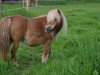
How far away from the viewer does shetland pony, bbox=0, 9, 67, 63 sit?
7371 mm

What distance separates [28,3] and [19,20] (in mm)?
18408

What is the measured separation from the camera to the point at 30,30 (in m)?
7.62

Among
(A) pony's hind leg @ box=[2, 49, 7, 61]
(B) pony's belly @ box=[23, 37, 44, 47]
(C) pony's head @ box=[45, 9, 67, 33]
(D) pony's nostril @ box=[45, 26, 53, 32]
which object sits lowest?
(A) pony's hind leg @ box=[2, 49, 7, 61]

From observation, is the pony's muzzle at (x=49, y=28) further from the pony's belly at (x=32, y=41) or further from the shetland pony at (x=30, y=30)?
the pony's belly at (x=32, y=41)

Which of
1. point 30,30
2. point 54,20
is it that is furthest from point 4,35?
point 54,20

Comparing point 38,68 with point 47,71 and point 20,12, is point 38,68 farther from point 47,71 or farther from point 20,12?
point 20,12

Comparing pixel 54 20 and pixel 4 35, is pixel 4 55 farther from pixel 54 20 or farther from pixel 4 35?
pixel 54 20

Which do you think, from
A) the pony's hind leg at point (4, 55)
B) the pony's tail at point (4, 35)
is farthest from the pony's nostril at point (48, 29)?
the pony's hind leg at point (4, 55)

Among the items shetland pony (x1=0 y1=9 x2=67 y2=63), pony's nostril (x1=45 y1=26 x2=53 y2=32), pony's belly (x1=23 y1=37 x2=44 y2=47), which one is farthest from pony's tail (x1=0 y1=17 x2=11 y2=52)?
pony's nostril (x1=45 y1=26 x2=53 y2=32)

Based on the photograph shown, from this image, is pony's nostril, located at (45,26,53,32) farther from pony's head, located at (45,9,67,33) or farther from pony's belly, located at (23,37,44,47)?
pony's belly, located at (23,37,44,47)

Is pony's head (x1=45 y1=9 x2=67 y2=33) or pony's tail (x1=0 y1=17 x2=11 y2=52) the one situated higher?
pony's head (x1=45 y1=9 x2=67 y2=33)

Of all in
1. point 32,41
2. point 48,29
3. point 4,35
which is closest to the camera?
point 4,35

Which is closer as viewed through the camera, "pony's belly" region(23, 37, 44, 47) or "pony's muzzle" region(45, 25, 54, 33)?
"pony's muzzle" region(45, 25, 54, 33)

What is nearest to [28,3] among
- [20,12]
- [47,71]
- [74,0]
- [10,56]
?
[20,12]
